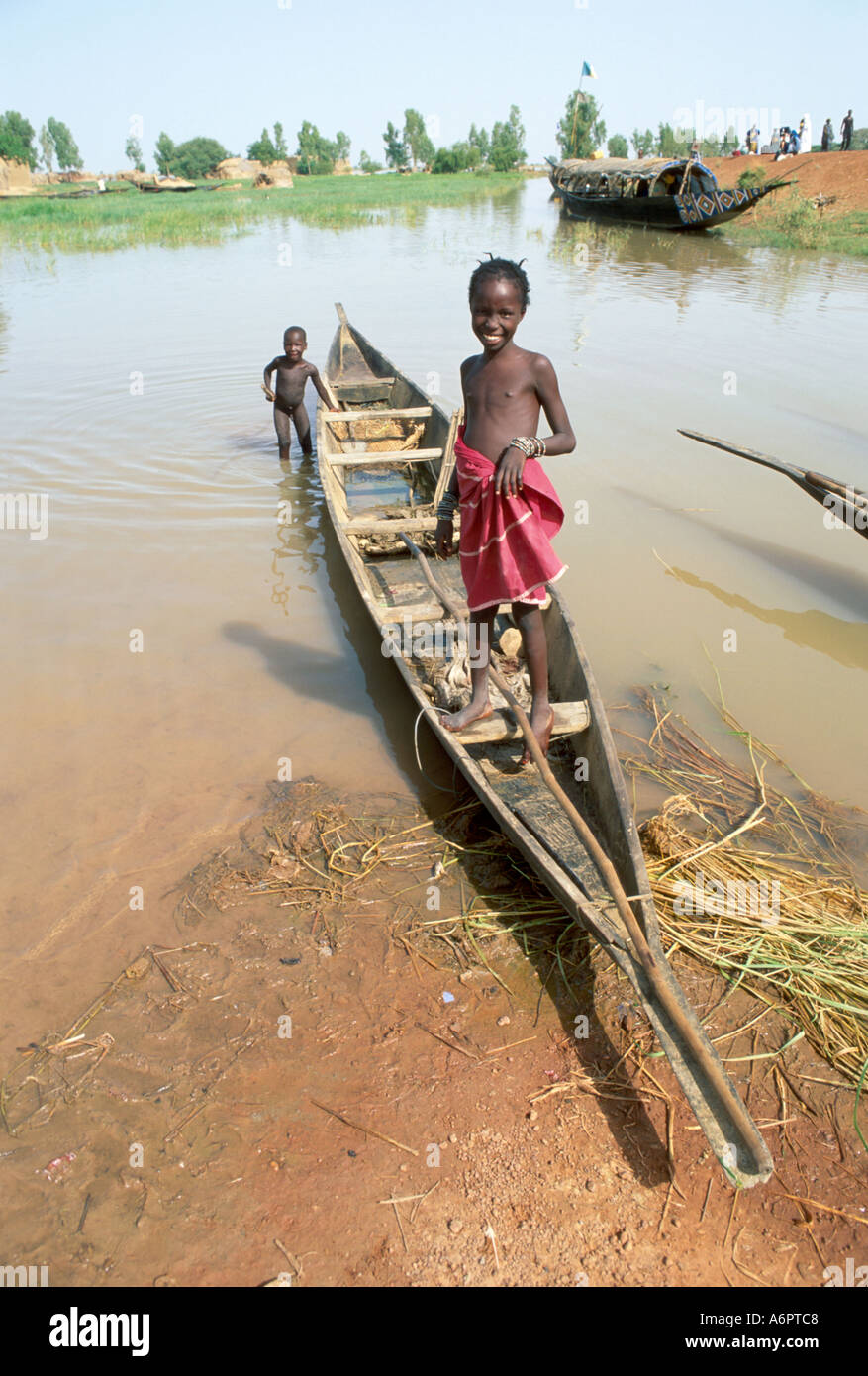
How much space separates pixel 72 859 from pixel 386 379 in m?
5.66

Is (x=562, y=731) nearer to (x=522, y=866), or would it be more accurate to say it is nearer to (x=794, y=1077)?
(x=522, y=866)

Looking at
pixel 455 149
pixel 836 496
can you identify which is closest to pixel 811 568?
pixel 836 496

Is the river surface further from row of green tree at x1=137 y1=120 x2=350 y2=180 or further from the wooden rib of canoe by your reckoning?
row of green tree at x1=137 y1=120 x2=350 y2=180

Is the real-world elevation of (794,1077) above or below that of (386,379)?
below

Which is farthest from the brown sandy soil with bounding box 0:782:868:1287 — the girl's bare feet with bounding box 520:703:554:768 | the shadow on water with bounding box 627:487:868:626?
the shadow on water with bounding box 627:487:868:626

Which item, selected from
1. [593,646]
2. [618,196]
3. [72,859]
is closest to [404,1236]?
[72,859]

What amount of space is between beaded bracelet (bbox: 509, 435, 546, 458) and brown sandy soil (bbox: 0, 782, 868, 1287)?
1.52m

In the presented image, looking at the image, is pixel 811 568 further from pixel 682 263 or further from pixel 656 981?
pixel 682 263

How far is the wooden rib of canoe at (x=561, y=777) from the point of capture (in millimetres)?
1677

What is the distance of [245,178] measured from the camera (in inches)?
2271

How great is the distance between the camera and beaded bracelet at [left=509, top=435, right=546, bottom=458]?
92.0 inches

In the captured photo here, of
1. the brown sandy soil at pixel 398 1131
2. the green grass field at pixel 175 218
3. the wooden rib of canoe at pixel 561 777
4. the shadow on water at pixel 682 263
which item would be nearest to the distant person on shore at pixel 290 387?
the wooden rib of canoe at pixel 561 777
